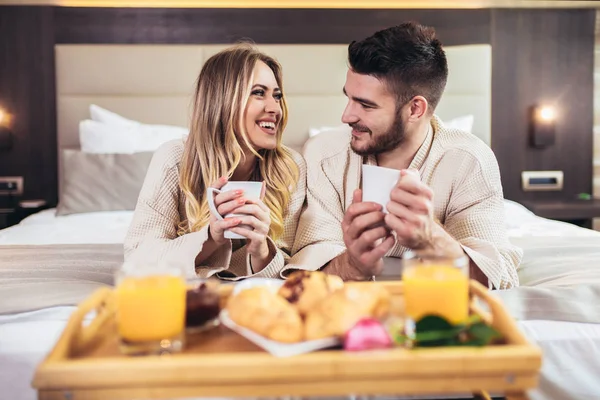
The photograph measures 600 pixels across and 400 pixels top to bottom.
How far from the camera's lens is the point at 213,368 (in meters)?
0.83

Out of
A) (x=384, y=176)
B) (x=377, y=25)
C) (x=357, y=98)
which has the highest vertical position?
(x=377, y=25)

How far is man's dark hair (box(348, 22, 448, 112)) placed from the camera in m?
1.88

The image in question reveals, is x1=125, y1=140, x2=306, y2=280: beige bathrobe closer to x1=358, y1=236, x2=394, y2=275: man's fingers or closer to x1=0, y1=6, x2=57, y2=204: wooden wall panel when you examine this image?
x1=358, y1=236, x2=394, y2=275: man's fingers

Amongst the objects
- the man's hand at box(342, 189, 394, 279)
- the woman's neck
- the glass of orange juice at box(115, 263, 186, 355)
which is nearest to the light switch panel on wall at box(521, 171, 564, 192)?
the woman's neck

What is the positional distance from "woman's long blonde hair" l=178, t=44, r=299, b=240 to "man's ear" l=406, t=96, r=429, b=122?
1.34ft

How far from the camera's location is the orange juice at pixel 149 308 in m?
0.89

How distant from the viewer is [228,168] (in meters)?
1.89

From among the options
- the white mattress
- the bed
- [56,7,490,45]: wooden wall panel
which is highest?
[56,7,490,45]: wooden wall panel

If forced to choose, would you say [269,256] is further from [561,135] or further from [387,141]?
[561,135]

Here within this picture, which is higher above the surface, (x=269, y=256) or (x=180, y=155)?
(x=180, y=155)

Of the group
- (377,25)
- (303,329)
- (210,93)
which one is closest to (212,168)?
(210,93)

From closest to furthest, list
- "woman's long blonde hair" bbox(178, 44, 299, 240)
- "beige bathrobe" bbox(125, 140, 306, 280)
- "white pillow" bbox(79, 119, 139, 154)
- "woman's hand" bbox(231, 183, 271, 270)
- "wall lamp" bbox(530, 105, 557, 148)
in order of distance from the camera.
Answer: "woman's hand" bbox(231, 183, 271, 270) → "beige bathrobe" bbox(125, 140, 306, 280) → "woman's long blonde hair" bbox(178, 44, 299, 240) → "white pillow" bbox(79, 119, 139, 154) → "wall lamp" bbox(530, 105, 557, 148)

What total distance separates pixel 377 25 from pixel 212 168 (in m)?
2.25

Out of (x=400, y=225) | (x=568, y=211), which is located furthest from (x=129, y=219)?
(x=568, y=211)
